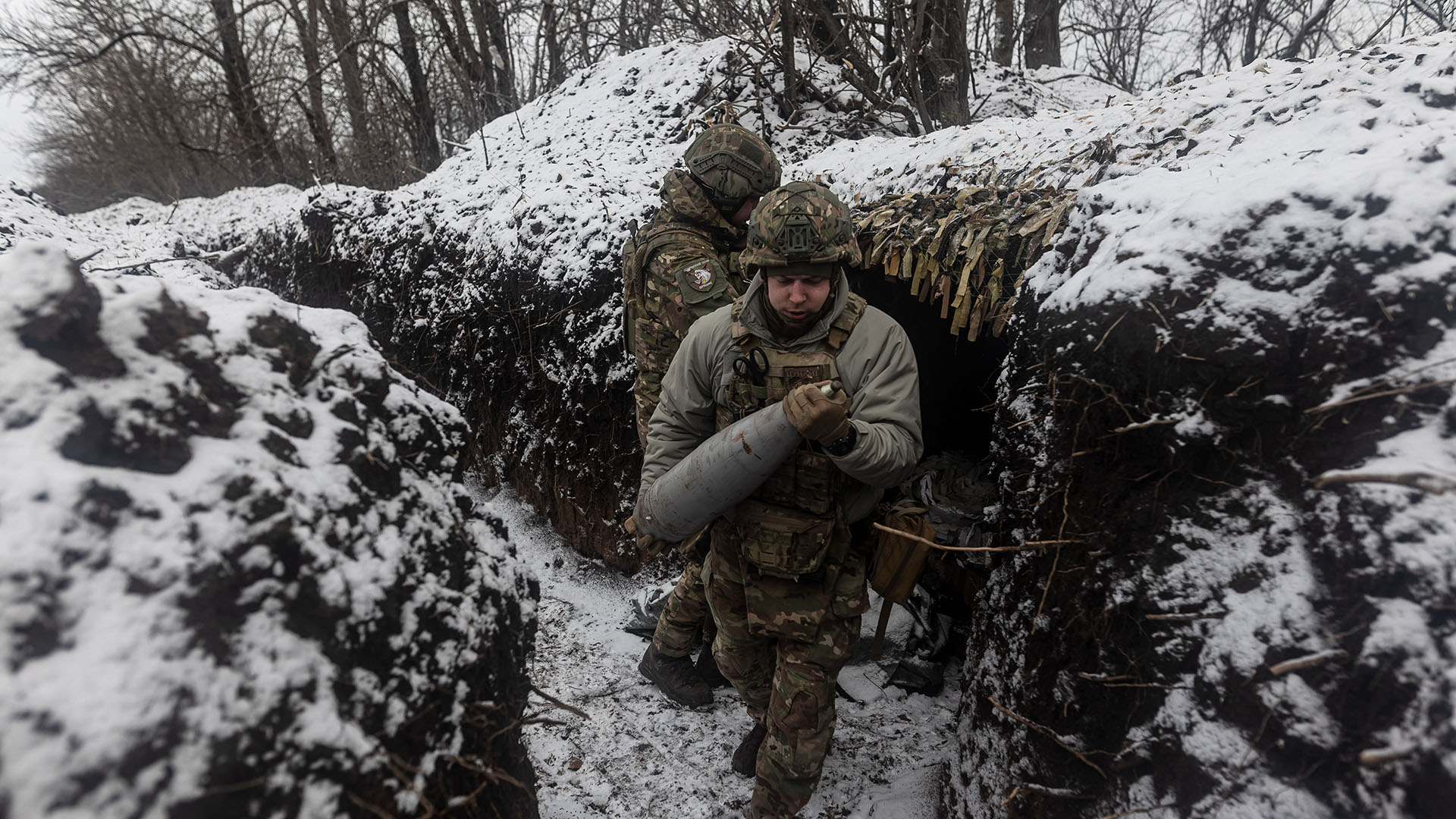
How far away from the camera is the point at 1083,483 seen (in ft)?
6.72

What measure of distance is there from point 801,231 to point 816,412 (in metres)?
0.66

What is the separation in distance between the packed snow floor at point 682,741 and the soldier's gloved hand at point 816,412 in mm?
1033

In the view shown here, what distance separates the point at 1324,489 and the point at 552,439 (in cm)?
404

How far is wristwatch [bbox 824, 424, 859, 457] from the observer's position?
1953mm

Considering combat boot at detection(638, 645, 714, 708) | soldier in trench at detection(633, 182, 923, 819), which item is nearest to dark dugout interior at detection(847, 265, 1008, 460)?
soldier in trench at detection(633, 182, 923, 819)

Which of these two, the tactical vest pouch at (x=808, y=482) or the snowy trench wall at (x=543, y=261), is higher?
the snowy trench wall at (x=543, y=261)

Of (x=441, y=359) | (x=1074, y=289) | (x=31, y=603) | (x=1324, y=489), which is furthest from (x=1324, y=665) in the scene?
(x=441, y=359)

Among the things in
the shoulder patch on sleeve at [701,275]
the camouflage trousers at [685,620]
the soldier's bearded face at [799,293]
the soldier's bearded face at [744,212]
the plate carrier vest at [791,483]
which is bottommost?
the camouflage trousers at [685,620]

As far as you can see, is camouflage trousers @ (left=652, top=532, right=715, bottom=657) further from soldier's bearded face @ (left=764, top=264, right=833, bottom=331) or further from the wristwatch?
soldier's bearded face @ (left=764, top=264, right=833, bottom=331)

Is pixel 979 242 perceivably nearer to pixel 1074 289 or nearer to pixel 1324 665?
pixel 1074 289

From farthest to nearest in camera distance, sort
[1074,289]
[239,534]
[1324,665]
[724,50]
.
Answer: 1. [724,50]
2. [1074,289]
3. [1324,665]
4. [239,534]

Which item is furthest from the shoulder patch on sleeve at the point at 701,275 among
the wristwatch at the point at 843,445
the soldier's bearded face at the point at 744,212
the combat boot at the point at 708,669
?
the combat boot at the point at 708,669

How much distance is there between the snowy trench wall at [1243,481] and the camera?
4.65 feet

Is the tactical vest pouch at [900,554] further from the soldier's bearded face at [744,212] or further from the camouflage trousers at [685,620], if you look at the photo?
the soldier's bearded face at [744,212]
